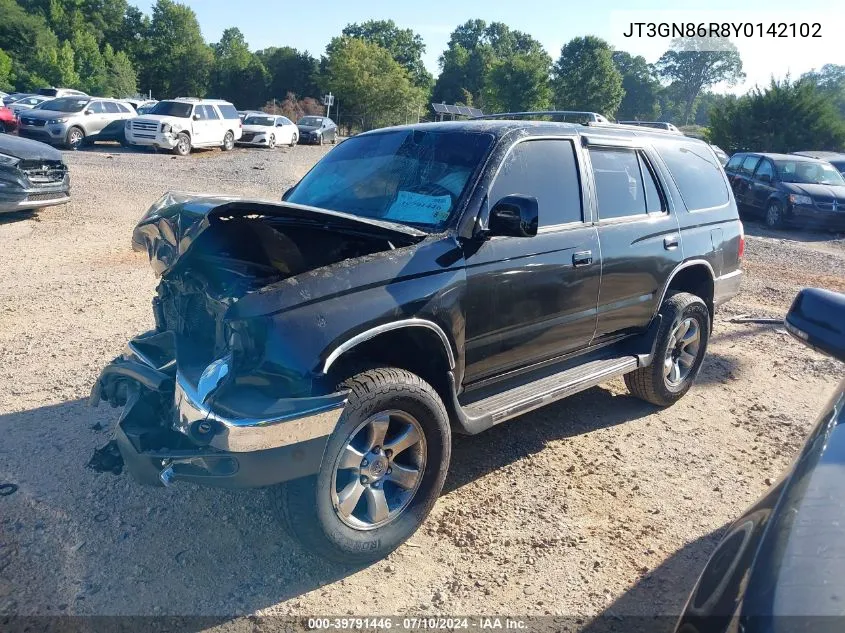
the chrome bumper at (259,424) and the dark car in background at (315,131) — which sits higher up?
the dark car in background at (315,131)

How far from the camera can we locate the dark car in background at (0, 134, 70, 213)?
32.0 ft

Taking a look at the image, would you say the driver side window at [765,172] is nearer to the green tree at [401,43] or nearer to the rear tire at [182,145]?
the rear tire at [182,145]

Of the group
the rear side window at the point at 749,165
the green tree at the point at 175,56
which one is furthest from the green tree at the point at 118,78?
the rear side window at the point at 749,165

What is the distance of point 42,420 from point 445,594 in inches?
114

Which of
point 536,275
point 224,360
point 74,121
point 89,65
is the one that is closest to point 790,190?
point 536,275

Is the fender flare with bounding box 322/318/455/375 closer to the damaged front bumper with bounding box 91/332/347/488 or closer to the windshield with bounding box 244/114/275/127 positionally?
the damaged front bumper with bounding box 91/332/347/488

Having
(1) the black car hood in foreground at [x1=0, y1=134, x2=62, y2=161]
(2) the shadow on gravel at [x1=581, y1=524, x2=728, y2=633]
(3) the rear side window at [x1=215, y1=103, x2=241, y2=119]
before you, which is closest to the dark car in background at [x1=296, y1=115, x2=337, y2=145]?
(3) the rear side window at [x1=215, y1=103, x2=241, y2=119]

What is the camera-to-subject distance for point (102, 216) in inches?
450

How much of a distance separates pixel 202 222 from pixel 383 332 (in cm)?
95

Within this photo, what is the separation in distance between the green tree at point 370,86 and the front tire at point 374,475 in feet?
175

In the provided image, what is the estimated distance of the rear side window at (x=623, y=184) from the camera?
4.40 m

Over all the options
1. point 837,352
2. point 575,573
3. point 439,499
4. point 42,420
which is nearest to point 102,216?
point 42,420

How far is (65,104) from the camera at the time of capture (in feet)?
70.1

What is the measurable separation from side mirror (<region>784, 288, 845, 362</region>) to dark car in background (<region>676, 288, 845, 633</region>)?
0.04 meters
